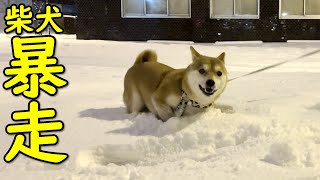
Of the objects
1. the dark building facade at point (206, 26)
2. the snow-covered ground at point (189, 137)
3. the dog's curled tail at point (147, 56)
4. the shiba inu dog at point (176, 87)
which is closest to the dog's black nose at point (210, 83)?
the shiba inu dog at point (176, 87)

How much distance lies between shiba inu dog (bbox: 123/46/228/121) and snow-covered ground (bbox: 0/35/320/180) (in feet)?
0.47

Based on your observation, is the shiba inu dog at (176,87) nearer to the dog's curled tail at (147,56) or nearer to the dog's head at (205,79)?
the dog's head at (205,79)

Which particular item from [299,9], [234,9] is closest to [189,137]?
[234,9]

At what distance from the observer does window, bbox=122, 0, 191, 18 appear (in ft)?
53.7

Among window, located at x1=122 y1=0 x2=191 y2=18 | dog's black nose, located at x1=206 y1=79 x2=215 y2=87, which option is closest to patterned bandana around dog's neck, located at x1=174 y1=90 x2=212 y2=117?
dog's black nose, located at x1=206 y1=79 x2=215 y2=87

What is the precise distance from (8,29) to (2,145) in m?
1.73

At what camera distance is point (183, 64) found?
9.44m

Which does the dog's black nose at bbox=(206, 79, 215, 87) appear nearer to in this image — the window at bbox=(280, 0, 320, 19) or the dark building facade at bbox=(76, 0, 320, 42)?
the dark building facade at bbox=(76, 0, 320, 42)

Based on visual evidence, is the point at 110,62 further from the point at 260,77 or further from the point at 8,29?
the point at 8,29

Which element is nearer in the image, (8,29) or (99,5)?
(8,29)

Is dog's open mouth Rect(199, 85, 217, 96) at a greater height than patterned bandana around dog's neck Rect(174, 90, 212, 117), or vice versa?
dog's open mouth Rect(199, 85, 217, 96)

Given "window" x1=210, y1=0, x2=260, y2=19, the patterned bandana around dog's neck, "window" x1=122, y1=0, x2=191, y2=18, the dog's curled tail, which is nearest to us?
the patterned bandana around dog's neck

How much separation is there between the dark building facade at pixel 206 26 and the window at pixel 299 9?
4 cm

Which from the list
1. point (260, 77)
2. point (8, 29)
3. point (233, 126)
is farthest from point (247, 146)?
point (260, 77)
